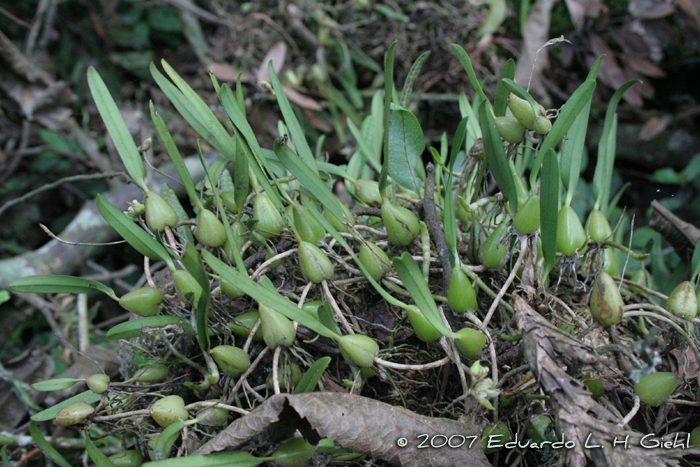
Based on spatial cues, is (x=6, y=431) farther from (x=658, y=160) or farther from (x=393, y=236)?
(x=658, y=160)

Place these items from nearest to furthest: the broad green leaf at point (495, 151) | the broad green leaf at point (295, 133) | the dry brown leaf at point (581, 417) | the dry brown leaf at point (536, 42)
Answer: the dry brown leaf at point (581, 417) → the broad green leaf at point (495, 151) → the broad green leaf at point (295, 133) → the dry brown leaf at point (536, 42)

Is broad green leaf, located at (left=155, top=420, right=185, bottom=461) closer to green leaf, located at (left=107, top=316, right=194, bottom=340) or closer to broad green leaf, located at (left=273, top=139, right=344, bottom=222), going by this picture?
green leaf, located at (left=107, top=316, right=194, bottom=340)

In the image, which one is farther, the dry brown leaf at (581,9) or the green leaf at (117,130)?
the dry brown leaf at (581,9)

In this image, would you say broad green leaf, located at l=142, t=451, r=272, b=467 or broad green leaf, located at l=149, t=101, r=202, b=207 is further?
broad green leaf, located at l=149, t=101, r=202, b=207

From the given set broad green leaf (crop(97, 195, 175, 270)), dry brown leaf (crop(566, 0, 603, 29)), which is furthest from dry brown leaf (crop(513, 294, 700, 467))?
dry brown leaf (crop(566, 0, 603, 29))

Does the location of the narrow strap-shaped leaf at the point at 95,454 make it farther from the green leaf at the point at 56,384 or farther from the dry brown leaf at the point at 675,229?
the dry brown leaf at the point at 675,229

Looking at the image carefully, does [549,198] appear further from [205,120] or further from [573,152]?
[205,120]

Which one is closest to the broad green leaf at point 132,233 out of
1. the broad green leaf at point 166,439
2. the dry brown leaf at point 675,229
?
the broad green leaf at point 166,439
